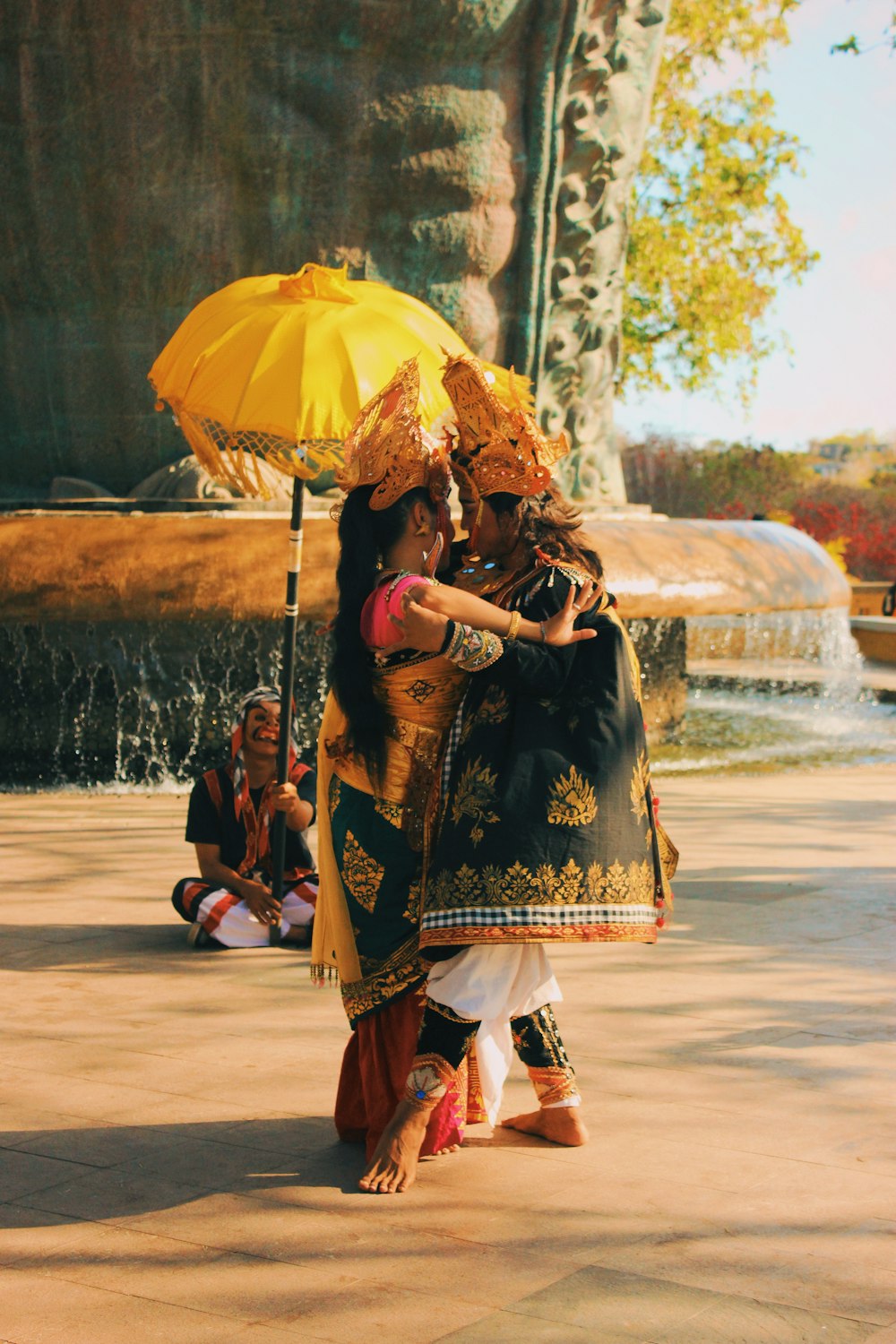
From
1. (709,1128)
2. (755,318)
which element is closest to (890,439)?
(755,318)

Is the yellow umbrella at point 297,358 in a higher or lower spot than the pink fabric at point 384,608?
higher

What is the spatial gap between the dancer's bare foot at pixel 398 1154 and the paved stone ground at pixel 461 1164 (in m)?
0.04

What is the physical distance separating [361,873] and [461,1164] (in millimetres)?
666

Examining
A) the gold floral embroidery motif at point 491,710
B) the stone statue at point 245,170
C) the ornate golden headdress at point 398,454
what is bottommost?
the gold floral embroidery motif at point 491,710

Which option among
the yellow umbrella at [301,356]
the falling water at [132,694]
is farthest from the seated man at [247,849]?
the falling water at [132,694]

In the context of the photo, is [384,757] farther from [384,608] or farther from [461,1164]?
[461,1164]

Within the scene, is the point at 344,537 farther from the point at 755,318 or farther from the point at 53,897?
the point at 755,318

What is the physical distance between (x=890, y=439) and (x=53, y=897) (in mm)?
85088

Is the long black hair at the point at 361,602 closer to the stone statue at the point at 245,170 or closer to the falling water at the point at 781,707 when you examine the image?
the falling water at the point at 781,707

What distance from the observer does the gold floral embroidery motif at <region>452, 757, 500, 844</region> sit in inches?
148

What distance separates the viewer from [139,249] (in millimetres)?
10320

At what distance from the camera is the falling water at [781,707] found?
11.2 meters

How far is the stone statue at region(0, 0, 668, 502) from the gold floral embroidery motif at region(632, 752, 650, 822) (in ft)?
23.2

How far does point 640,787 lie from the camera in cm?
388
